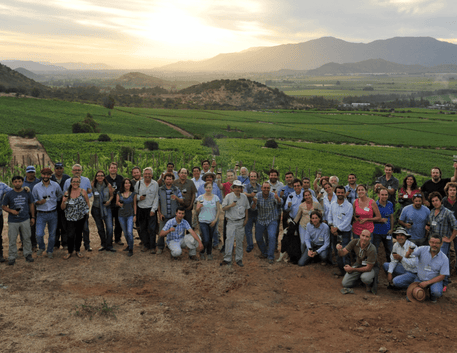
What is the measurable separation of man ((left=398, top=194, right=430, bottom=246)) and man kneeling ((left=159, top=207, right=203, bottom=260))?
16.6 ft

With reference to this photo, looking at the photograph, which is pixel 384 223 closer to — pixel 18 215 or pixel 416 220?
pixel 416 220

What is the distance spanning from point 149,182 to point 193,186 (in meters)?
1.18

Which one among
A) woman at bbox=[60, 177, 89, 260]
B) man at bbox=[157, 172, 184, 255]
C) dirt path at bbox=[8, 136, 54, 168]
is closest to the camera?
woman at bbox=[60, 177, 89, 260]

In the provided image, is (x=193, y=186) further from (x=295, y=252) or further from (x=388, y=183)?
(x=388, y=183)

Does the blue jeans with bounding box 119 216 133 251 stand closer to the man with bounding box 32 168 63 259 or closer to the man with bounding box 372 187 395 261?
the man with bounding box 32 168 63 259

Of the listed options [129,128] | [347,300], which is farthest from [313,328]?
[129,128]

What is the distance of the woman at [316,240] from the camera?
31.9ft

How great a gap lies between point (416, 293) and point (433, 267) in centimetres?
65

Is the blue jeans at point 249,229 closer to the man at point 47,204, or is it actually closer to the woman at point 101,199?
the woman at point 101,199

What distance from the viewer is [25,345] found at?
6.18 metres

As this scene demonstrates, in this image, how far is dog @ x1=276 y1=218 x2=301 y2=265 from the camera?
10.2 m

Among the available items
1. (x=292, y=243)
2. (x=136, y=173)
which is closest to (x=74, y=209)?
(x=136, y=173)

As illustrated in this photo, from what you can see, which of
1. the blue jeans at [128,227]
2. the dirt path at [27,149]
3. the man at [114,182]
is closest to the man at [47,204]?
the man at [114,182]

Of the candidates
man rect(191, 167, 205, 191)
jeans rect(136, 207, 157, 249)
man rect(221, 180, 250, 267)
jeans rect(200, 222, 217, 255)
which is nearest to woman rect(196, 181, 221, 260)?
jeans rect(200, 222, 217, 255)
